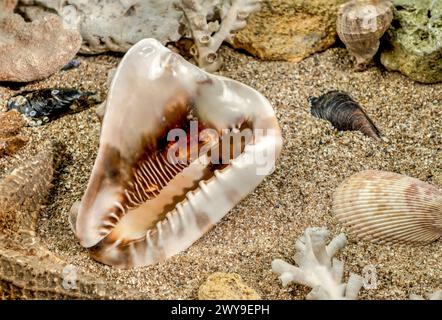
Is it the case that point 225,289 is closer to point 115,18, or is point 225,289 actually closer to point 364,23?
point 364,23

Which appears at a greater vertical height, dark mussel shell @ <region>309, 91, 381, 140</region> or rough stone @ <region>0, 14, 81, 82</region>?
rough stone @ <region>0, 14, 81, 82</region>

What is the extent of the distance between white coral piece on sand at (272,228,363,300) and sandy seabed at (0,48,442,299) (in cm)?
7

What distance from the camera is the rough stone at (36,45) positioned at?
9.32 feet

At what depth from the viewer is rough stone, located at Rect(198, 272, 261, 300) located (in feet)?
6.61

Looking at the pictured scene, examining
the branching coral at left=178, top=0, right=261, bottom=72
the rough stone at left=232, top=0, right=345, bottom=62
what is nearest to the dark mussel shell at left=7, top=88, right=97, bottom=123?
the branching coral at left=178, top=0, right=261, bottom=72

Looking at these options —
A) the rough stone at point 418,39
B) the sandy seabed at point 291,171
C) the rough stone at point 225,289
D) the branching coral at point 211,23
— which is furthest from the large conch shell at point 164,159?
the rough stone at point 418,39

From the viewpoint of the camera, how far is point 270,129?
2.34 m

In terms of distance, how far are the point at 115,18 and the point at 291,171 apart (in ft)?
3.27

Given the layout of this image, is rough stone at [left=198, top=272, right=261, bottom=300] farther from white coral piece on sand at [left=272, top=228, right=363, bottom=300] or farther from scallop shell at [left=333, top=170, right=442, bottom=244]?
scallop shell at [left=333, top=170, right=442, bottom=244]

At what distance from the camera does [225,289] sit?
6.65 ft

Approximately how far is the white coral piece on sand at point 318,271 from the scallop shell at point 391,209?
20 centimetres

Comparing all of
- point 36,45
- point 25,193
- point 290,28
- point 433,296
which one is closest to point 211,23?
point 290,28

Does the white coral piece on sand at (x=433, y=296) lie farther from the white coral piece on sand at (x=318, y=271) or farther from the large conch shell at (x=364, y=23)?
the large conch shell at (x=364, y=23)

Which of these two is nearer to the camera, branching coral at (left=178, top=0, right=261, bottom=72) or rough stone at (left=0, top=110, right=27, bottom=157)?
rough stone at (left=0, top=110, right=27, bottom=157)
